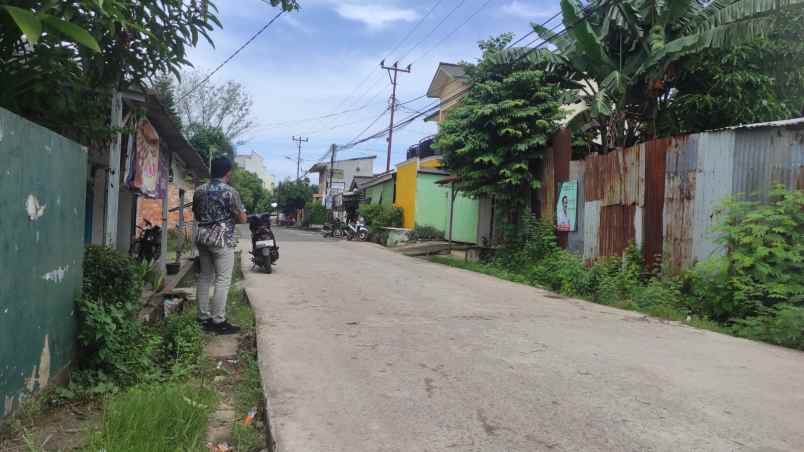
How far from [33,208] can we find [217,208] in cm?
252

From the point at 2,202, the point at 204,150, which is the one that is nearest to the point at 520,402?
the point at 2,202

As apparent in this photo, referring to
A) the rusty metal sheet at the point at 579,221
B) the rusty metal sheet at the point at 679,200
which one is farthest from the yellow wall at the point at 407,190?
the rusty metal sheet at the point at 679,200

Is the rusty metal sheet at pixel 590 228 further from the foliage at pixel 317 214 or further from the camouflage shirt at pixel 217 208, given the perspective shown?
the foliage at pixel 317 214

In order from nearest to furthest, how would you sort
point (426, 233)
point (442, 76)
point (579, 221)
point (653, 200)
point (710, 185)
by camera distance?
point (710, 185) → point (653, 200) → point (579, 221) → point (426, 233) → point (442, 76)

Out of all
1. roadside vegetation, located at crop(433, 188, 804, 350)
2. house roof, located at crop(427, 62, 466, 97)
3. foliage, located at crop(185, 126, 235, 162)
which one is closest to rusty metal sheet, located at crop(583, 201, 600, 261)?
roadside vegetation, located at crop(433, 188, 804, 350)

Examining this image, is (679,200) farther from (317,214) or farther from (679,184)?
(317,214)

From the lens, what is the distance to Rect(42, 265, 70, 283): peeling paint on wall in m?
3.42

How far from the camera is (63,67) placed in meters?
4.04

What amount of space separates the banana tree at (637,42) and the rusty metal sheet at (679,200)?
3.27 meters

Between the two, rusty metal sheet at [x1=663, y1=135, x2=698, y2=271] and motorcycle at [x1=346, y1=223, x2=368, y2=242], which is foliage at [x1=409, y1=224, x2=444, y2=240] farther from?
rusty metal sheet at [x1=663, y1=135, x2=698, y2=271]

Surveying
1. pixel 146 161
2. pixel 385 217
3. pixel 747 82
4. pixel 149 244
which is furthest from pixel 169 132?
pixel 385 217

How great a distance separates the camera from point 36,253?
3246mm

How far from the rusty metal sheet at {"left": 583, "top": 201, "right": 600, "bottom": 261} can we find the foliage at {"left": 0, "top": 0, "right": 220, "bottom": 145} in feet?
26.1

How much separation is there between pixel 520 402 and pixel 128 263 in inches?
129
